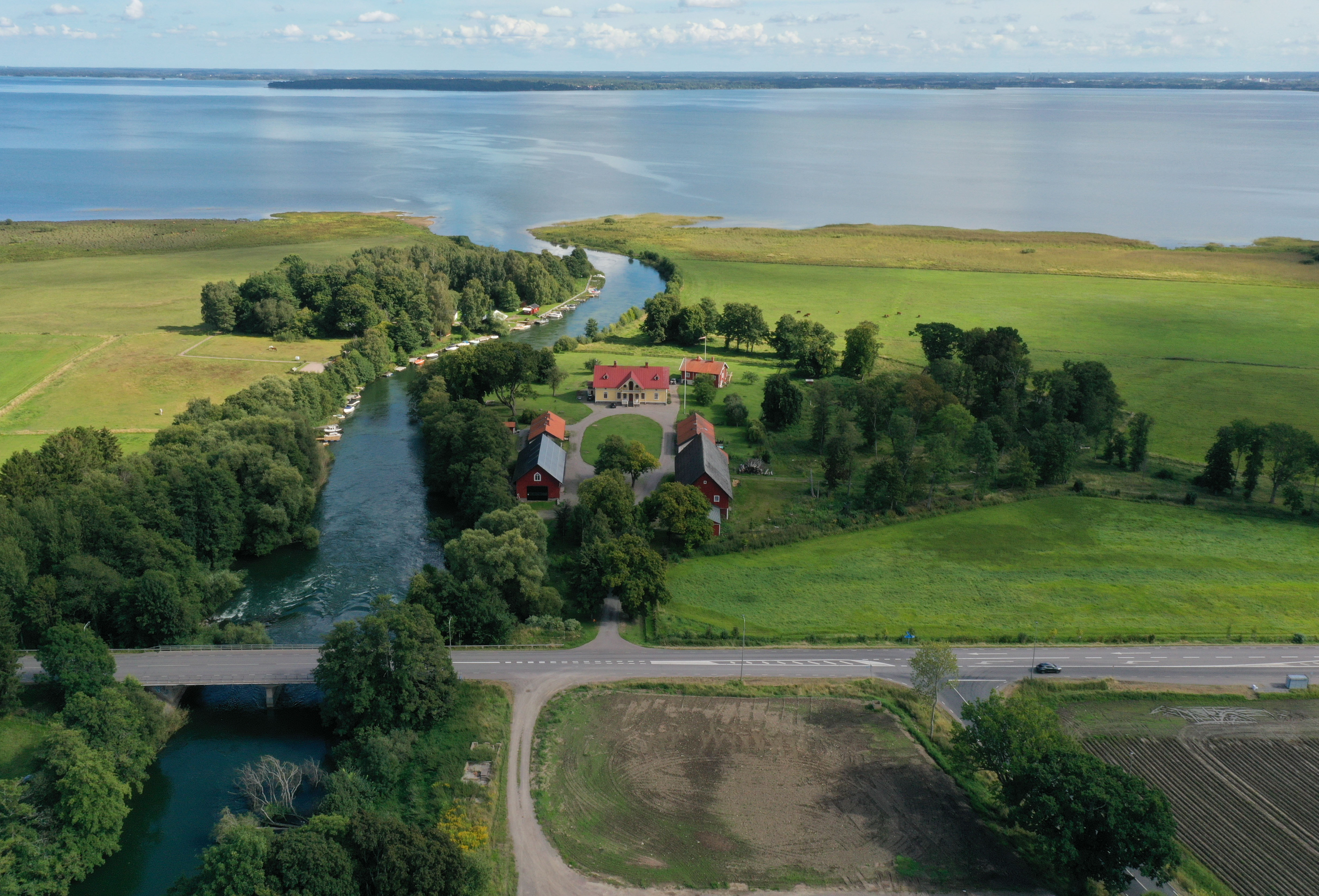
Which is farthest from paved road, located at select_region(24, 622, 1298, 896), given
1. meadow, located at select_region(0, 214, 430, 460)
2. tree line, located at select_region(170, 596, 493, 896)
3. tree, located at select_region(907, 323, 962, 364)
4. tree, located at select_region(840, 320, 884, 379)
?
tree, located at select_region(840, 320, 884, 379)

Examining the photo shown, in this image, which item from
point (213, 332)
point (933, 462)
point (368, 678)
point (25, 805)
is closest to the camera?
point (25, 805)

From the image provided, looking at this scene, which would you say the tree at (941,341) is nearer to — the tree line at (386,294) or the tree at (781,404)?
the tree at (781,404)

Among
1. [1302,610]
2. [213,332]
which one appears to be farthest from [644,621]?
[213,332]

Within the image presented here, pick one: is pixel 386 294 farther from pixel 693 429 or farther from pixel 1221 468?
pixel 1221 468

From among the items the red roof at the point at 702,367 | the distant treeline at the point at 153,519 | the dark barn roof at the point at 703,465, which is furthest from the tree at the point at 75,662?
the red roof at the point at 702,367

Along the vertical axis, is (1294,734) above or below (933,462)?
below

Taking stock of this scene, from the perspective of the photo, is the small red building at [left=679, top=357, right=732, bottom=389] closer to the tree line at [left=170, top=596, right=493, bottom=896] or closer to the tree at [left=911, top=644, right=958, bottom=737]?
the tree line at [left=170, top=596, right=493, bottom=896]

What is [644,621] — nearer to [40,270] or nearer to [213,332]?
[213,332]
